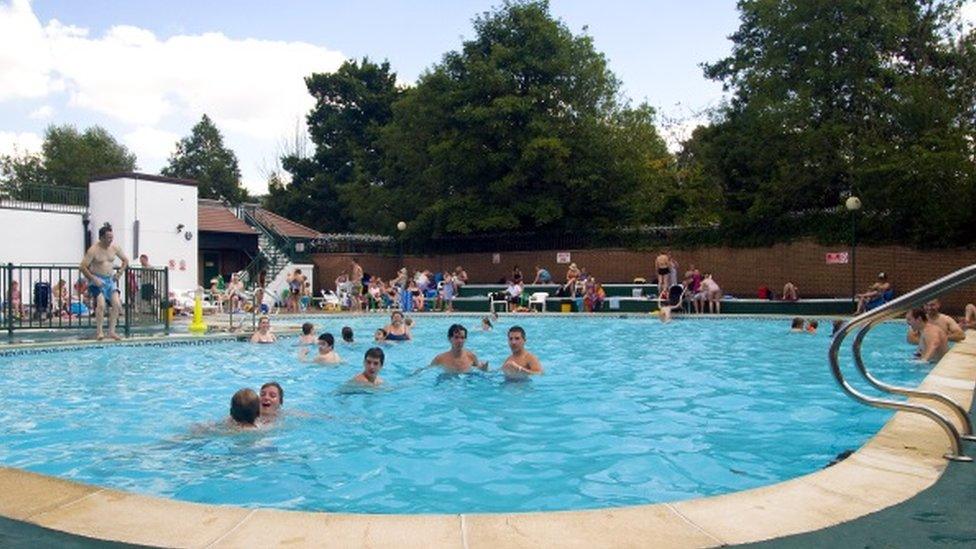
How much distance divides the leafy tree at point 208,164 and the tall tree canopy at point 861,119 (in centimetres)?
4743

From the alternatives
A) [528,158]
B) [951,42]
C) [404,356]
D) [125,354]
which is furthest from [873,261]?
[125,354]

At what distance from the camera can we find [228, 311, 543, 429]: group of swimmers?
20.4ft

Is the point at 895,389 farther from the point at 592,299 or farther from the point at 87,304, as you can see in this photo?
the point at 592,299

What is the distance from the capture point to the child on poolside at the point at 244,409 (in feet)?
20.1

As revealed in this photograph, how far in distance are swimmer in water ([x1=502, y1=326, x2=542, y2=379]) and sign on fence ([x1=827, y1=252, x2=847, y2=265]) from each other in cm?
1707

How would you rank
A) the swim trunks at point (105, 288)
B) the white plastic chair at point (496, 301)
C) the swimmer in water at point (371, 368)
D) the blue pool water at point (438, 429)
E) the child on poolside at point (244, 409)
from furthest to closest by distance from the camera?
1. the white plastic chair at point (496, 301)
2. the swim trunks at point (105, 288)
3. the swimmer in water at point (371, 368)
4. the child on poolside at point (244, 409)
5. the blue pool water at point (438, 429)

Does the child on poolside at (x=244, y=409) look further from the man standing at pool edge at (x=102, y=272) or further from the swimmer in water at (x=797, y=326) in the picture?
the swimmer in water at (x=797, y=326)

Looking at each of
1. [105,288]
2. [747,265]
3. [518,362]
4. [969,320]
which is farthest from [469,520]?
[747,265]

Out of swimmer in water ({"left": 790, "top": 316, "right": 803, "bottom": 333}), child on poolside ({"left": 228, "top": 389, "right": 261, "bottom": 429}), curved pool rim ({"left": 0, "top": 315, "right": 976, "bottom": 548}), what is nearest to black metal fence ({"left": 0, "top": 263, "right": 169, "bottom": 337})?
child on poolside ({"left": 228, "top": 389, "right": 261, "bottom": 429})

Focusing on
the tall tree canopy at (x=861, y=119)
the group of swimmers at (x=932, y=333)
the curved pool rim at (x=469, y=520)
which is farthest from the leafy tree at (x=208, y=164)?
the curved pool rim at (x=469, y=520)

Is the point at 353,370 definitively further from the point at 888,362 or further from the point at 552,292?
the point at 552,292

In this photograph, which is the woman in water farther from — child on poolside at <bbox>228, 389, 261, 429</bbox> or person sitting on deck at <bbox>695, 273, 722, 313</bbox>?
person sitting on deck at <bbox>695, 273, 722, 313</bbox>

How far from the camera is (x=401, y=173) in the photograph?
1544 inches

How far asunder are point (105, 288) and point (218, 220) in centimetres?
2198
